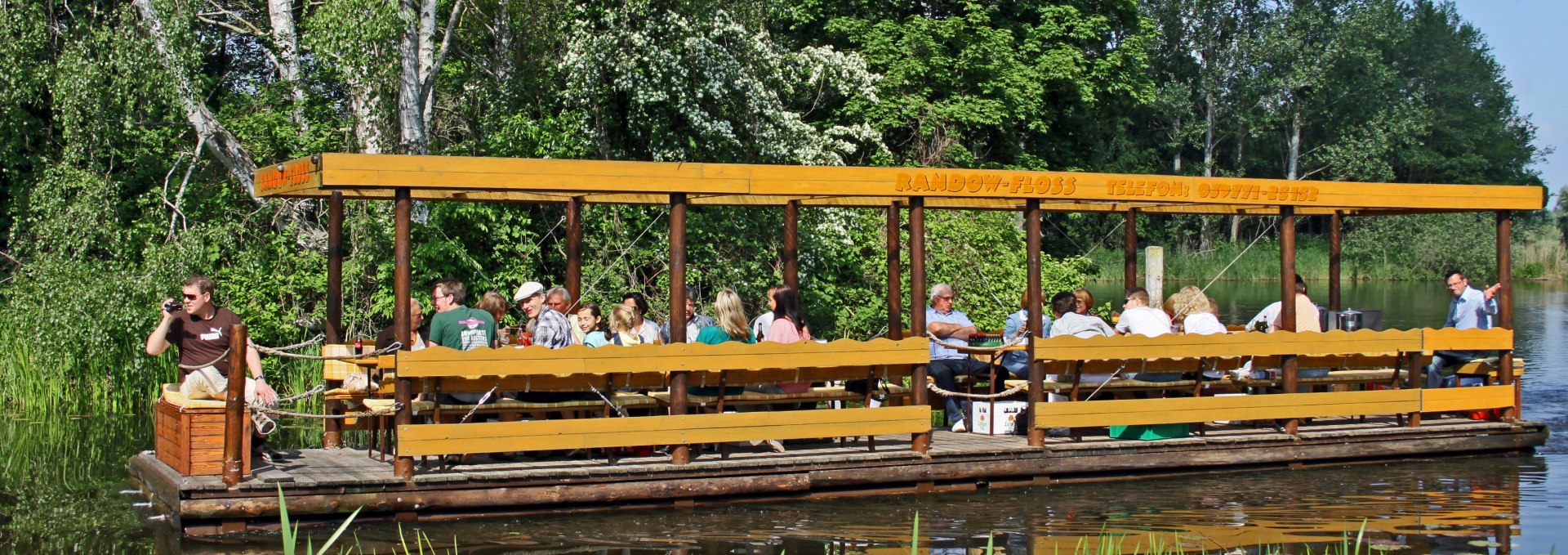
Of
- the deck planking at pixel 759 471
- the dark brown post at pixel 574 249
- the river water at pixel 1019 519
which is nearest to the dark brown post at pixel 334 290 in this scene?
the deck planking at pixel 759 471

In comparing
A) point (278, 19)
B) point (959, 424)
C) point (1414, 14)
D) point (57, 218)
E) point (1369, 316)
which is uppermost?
point (1414, 14)

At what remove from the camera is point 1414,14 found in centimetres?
5684

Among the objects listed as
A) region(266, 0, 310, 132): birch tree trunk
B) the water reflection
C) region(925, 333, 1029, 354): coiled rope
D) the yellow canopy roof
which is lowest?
the water reflection

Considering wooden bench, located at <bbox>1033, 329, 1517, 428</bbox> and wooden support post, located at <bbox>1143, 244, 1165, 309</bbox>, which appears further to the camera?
wooden support post, located at <bbox>1143, 244, 1165, 309</bbox>

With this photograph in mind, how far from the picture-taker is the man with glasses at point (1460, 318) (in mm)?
12859

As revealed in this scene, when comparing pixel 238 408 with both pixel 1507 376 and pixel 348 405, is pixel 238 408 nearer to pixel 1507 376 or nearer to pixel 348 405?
pixel 348 405

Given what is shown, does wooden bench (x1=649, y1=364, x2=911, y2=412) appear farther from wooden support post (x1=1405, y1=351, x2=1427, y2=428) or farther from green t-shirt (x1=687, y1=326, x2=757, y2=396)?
wooden support post (x1=1405, y1=351, x2=1427, y2=428)

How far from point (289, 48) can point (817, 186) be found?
451 inches

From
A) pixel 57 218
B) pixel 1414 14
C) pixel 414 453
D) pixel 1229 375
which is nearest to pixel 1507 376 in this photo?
pixel 1229 375

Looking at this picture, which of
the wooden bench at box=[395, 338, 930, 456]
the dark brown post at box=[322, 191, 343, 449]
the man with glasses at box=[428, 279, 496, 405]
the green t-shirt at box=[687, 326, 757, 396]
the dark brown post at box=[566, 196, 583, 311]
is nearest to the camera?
the wooden bench at box=[395, 338, 930, 456]

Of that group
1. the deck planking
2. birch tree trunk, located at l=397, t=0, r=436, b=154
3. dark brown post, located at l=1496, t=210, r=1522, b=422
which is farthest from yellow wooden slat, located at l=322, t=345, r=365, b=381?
dark brown post, located at l=1496, t=210, r=1522, b=422

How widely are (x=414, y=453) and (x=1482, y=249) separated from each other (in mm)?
41451

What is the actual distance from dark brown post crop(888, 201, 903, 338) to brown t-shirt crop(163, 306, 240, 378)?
468cm

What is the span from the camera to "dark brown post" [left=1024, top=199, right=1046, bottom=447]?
415 inches
